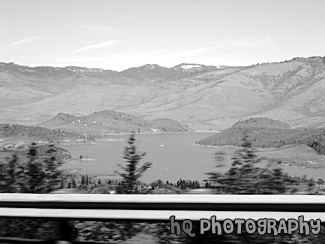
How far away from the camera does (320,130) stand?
16.4ft

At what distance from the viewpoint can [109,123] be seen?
5.60 m

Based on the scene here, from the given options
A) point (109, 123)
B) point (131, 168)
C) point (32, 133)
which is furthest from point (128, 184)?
point (32, 133)

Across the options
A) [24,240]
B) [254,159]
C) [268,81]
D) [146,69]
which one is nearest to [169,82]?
[146,69]

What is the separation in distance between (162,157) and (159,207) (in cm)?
105

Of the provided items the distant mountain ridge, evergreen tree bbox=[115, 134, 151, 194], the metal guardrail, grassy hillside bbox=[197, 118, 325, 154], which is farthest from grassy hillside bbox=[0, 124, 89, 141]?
grassy hillside bbox=[197, 118, 325, 154]

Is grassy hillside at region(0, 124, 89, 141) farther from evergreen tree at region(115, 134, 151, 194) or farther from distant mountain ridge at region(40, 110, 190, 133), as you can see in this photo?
evergreen tree at region(115, 134, 151, 194)

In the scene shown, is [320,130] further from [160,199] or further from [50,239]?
[50,239]

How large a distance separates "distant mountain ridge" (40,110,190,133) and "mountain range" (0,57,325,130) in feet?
0.33

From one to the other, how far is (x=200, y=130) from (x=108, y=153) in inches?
32.4

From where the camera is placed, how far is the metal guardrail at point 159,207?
4195 mm

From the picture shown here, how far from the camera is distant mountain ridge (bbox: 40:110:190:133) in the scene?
5516 millimetres

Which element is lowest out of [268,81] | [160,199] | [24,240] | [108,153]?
[24,240]

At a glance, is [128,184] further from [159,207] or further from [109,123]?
[159,207]

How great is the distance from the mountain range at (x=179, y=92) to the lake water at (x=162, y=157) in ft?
0.96
